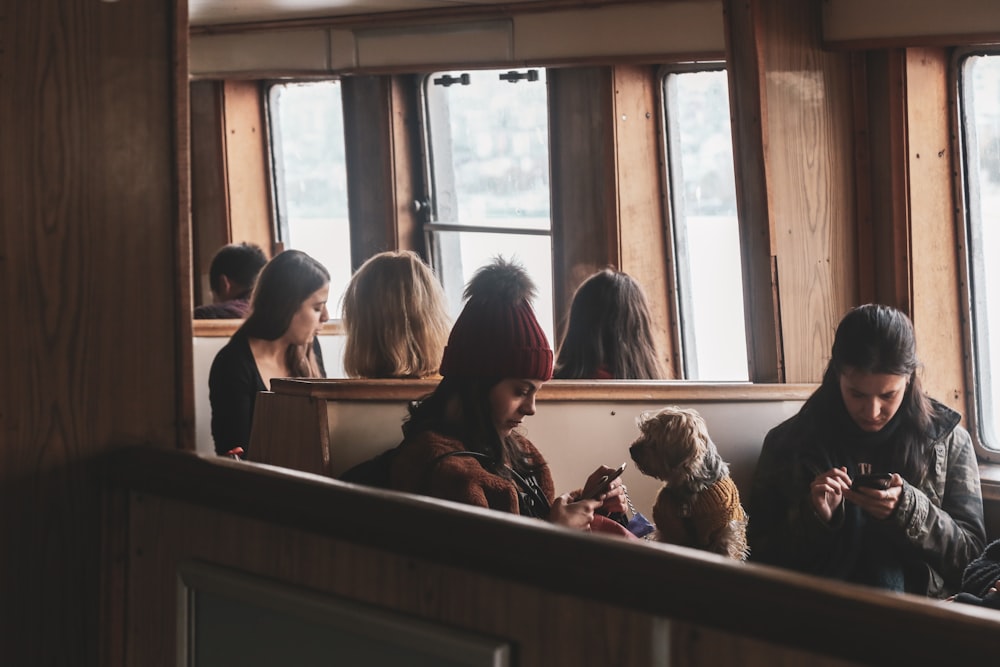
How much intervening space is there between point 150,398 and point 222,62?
5648mm

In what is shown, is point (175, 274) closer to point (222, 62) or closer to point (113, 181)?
point (113, 181)

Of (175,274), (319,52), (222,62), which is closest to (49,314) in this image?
(175,274)

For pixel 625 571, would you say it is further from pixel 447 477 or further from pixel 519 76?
pixel 519 76

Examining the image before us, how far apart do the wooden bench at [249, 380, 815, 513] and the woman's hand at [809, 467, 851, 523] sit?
70 cm

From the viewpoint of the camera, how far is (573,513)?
2.83 m

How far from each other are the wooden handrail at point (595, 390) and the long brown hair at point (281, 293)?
706mm

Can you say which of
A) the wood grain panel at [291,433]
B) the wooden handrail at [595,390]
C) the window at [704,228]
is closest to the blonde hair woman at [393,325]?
the wooden handrail at [595,390]

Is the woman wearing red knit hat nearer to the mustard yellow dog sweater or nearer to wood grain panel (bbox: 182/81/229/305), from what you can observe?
the mustard yellow dog sweater

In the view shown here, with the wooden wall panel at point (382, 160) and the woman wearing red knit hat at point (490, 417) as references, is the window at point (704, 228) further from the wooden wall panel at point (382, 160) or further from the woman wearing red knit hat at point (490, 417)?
the woman wearing red knit hat at point (490, 417)

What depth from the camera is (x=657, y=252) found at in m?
6.05

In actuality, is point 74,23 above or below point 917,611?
above

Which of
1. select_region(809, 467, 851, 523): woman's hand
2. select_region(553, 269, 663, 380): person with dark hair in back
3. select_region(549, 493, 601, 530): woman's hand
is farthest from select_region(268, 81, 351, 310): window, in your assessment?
select_region(549, 493, 601, 530): woman's hand

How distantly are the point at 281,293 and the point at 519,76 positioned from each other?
2.48 metres

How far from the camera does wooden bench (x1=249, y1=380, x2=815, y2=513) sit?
3.65m
